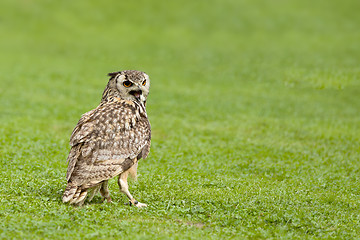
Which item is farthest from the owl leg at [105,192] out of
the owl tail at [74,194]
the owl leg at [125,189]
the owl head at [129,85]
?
the owl head at [129,85]

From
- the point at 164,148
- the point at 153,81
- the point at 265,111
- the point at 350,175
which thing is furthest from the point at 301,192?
the point at 153,81

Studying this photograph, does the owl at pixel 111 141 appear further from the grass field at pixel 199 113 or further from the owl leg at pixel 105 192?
the grass field at pixel 199 113

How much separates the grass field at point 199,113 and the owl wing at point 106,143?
68cm

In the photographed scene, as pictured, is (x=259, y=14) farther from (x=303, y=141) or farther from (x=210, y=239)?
(x=210, y=239)

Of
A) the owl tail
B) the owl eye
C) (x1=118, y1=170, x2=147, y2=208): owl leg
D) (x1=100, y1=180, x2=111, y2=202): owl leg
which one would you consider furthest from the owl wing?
(x1=100, y1=180, x2=111, y2=202): owl leg

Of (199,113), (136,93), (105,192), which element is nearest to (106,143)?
(105,192)

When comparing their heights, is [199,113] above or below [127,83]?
below

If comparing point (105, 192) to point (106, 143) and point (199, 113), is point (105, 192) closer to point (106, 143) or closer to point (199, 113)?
point (106, 143)

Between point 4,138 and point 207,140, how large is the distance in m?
A: 6.47

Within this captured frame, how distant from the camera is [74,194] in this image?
9977mm

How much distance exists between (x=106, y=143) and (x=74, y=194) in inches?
45.1

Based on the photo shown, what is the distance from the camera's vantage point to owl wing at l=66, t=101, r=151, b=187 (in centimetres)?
1016

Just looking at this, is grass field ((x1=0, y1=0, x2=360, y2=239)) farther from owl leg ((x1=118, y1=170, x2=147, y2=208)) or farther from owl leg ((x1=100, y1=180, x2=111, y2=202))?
owl leg ((x1=100, y1=180, x2=111, y2=202))

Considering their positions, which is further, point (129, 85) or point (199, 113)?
point (199, 113)
